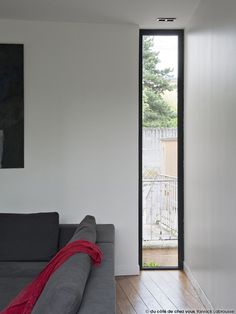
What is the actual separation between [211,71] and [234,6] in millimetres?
682

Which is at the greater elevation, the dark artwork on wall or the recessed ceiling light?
the recessed ceiling light

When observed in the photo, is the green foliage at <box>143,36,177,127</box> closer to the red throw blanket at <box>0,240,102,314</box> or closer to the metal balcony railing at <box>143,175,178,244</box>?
the metal balcony railing at <box>143,175,178,244</box>

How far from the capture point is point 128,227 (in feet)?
13.6

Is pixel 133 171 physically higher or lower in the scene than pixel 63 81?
lower

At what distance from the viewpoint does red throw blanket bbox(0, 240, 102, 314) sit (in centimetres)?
196

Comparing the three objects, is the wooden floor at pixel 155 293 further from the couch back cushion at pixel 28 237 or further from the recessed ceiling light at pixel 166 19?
the recessed ceiling light at pixel 166 19

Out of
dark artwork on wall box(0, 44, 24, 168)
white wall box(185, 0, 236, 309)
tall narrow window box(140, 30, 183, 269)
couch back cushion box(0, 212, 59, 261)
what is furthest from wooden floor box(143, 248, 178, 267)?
dark artwork on wall box(0, 44, 24, 168)

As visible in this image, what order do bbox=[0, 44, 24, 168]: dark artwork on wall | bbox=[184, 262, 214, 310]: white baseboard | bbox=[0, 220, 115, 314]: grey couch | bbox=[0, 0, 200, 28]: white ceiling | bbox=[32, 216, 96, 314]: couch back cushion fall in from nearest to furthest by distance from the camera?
bbox=[32, 216, 96, 314]: couch back cushion < bbox=[0, 220, 115, 314]: grey couch < bbox=[184, 262, 214, 310]: white baseboard < bbox=[0, 0, 200, 28]: white ceiling < bbox=[0, 44, 24, 168]: dark artwork on wall

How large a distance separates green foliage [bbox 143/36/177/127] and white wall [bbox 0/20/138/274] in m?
0.24

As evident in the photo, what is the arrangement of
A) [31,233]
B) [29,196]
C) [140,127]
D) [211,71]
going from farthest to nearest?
[140,127] → [29,196] → [31,233] → [211,71]

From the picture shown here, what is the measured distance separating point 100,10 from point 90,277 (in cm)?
257

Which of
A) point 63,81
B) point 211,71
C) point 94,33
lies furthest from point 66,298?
point 94,33

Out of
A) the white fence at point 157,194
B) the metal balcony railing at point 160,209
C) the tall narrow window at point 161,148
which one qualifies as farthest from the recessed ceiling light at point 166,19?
the metal balcony railing at point 160,209

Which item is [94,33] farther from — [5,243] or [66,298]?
[66,298]
